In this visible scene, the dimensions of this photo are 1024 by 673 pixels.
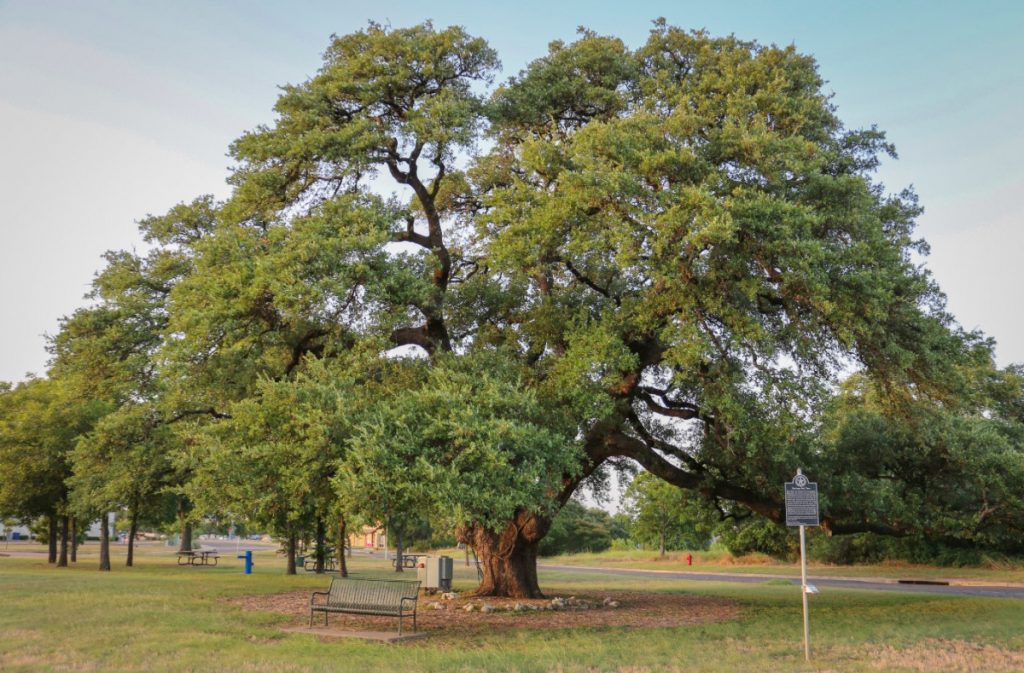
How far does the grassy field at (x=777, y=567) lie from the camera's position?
35219 millimetres

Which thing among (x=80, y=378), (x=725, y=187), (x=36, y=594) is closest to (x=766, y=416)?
(x=725, y=187)

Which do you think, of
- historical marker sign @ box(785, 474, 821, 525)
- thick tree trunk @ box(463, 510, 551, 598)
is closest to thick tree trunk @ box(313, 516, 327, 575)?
thick tree trunk @ box(463, 510, 551, 598)

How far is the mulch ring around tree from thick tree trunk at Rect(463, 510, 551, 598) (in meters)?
0.65

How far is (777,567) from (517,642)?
32651mm

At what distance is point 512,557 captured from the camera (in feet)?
71.8

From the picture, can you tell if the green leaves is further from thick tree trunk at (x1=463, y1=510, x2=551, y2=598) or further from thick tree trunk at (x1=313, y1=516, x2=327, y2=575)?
thick tree trunk at (x1=313, y1=516, x2=327, y2=575)

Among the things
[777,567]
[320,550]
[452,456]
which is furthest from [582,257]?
[777,567]

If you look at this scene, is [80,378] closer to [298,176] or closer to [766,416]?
[298,176]

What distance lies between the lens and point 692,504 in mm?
26609

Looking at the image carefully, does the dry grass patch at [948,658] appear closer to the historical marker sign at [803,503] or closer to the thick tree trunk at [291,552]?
the historical marker sign at [803,503]

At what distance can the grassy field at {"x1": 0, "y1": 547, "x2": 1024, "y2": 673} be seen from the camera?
11344mm

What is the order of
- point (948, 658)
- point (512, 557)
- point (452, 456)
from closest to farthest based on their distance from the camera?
point (948, 658), point (452, 456), point (512, 557)

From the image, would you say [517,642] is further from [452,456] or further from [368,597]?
[452,456]

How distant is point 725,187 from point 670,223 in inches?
80.4
